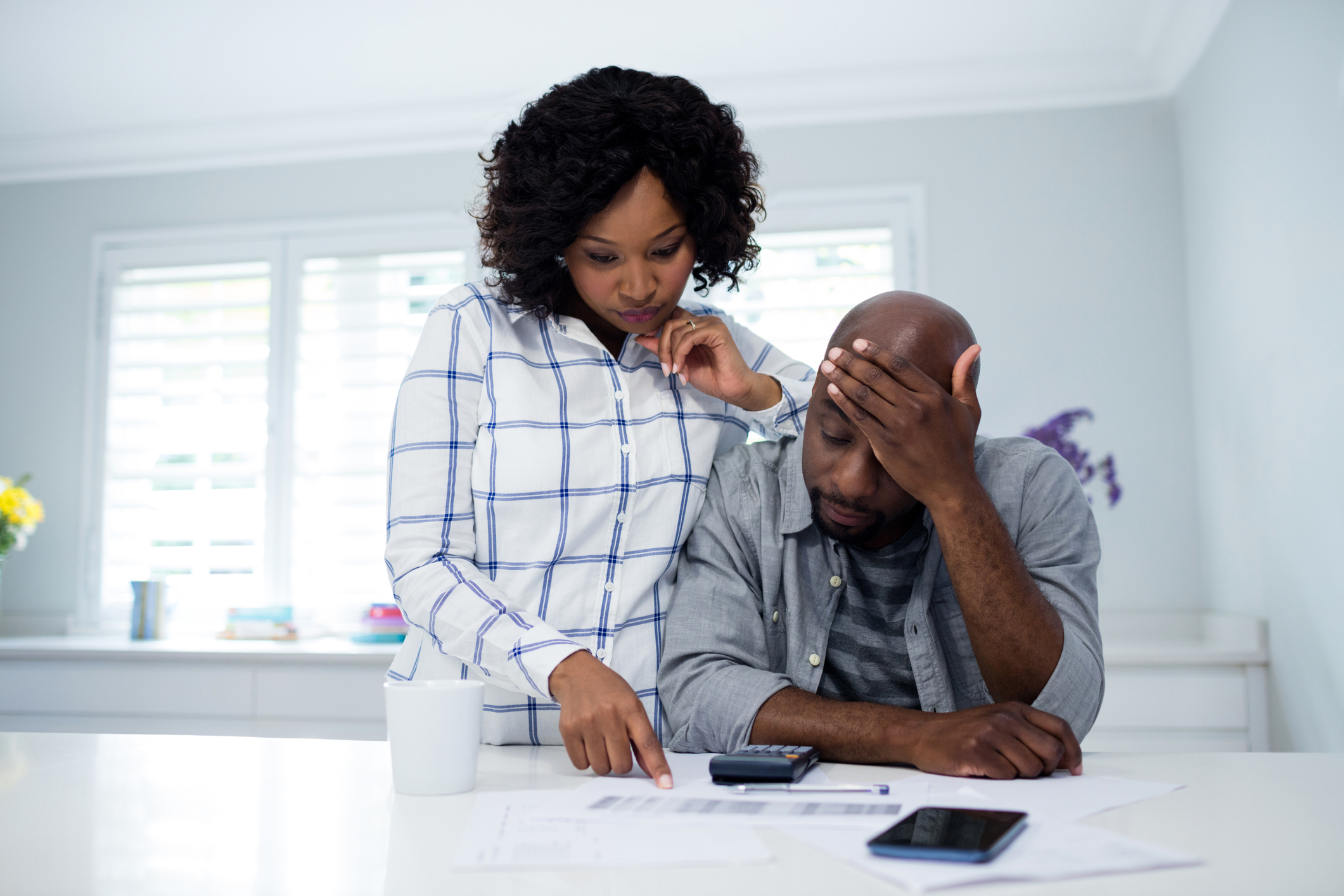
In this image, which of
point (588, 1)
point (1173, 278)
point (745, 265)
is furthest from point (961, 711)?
point (1173, 278)

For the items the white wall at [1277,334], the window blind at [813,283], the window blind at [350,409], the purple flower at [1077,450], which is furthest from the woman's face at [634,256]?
the window blind at [350,409]

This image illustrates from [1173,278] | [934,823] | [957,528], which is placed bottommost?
[934,823]

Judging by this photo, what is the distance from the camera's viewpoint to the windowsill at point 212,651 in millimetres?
2967

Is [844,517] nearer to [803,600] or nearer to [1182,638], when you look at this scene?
[803,600]

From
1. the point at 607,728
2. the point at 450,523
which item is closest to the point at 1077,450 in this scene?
the point at 450,523

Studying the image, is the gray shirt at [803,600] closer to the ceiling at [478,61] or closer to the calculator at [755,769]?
the calculator at [755,769]

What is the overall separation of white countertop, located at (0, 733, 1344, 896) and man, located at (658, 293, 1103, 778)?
9 centimetres

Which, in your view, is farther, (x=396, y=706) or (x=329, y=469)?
(x=329, y=469)

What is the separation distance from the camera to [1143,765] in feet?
3.04

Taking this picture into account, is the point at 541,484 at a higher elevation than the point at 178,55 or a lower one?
lower

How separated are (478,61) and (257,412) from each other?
1515 mm

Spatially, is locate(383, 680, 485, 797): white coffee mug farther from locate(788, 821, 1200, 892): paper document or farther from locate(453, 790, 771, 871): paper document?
locate(788, 821, 1200, 892): paper document

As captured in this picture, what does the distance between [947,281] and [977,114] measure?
22.8 inches

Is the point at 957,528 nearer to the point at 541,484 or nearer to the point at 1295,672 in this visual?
the point at 541,484
